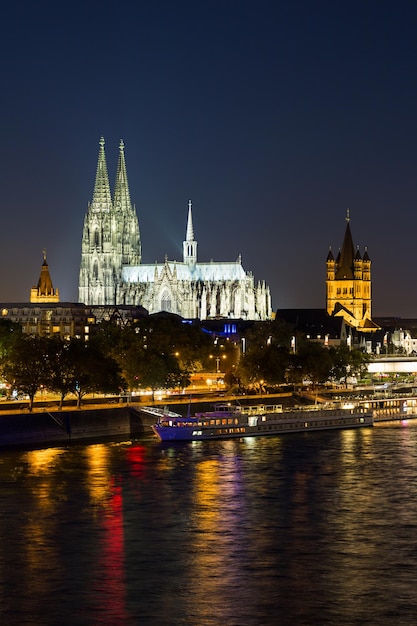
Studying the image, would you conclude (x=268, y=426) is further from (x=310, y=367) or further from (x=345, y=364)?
(x=345, y=364)

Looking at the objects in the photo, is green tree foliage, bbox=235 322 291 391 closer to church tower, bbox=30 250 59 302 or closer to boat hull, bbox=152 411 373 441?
boat hull, bbox=152 411 373 441

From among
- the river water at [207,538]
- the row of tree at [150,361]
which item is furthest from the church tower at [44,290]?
the river water at [207,538]

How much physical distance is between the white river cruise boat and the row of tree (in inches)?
246

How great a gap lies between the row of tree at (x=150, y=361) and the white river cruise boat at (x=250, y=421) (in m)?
6.25

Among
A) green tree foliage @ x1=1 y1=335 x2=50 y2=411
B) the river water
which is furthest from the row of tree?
the river water

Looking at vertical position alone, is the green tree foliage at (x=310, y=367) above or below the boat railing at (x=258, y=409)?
above

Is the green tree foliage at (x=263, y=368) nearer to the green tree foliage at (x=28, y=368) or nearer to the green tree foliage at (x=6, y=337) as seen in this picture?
the green tree foliage at (x=6, y=337)

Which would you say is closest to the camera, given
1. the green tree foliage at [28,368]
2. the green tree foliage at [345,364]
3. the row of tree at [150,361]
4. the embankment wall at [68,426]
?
the embankment wall at [68,426]

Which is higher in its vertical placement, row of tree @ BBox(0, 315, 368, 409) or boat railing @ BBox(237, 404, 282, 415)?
row of tree @ BBox(0, 315, 368, 409)

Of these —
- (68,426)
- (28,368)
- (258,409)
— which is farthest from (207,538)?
(258,409)

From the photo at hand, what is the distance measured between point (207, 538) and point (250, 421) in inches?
1572

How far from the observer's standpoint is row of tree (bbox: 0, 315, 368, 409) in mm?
91188

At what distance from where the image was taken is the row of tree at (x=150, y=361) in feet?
299

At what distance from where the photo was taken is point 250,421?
3529 inches
